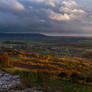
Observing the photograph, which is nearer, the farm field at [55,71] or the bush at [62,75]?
the farm field at [55,71]

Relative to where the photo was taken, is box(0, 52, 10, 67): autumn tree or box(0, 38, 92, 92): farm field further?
box(0, 52, 10, 67): autumn tree

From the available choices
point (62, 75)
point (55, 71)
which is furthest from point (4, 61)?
point (62, 75)

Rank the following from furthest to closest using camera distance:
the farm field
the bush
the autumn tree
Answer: the autumn tree
the bush
the farm field

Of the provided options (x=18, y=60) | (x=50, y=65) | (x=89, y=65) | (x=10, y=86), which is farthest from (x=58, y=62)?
(x=10, y=86)

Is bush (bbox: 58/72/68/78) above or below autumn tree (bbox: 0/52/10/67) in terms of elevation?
below

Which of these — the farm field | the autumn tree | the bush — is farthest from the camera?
A: the autumn tree

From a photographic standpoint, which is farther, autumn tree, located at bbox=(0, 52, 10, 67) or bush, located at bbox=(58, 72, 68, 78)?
autumn tree, located at bbox=(0, 52, 10, 67)

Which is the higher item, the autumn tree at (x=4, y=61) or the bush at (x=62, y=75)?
the autumn tree at (x=4, y=61)

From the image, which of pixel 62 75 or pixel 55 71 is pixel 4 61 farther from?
pixel 62 75

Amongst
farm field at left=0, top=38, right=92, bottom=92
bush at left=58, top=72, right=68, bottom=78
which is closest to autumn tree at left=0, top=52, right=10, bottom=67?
farm field at left=0, top=38, right=92, bottom=92

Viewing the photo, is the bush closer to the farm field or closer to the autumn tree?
the farm field

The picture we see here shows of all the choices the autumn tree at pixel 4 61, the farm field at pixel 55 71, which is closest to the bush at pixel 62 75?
the farm field at pixel 55 71

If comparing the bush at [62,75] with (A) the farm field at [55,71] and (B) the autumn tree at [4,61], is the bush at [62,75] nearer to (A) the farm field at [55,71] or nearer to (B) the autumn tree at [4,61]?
(A) the farm field at [55,71]
